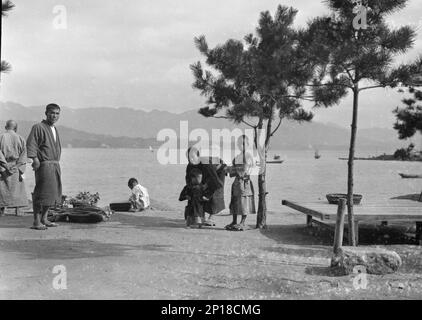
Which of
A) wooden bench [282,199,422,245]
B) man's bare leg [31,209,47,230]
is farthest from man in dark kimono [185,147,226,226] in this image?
man's bare leg [31,209,47,230]

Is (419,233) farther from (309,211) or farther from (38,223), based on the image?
(38,223)

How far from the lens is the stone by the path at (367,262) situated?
6109mm

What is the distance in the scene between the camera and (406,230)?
1069cm

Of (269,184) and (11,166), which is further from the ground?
(11,166)

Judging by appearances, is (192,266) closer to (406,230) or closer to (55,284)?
Result: (55,284)

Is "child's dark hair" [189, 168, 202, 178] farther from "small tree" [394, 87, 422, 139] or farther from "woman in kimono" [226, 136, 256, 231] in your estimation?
"small tree" [394, 87, 422, 139]

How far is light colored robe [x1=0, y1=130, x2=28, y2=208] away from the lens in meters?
10.4

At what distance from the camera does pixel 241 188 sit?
385 inches

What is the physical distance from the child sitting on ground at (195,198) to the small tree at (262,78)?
3.63ft

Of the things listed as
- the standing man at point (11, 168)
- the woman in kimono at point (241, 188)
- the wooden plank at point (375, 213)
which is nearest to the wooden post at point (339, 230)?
Answer: the wooden plank at point (375, 213)

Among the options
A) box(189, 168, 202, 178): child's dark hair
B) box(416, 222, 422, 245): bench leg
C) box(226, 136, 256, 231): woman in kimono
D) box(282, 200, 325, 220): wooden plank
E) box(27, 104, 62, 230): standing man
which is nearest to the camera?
box(282, 200, 325, 220): wooden plank

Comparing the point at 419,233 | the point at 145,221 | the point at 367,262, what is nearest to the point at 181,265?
the point at 367,262

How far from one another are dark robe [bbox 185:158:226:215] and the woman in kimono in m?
0.45

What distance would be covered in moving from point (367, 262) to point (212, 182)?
4.54 metres
